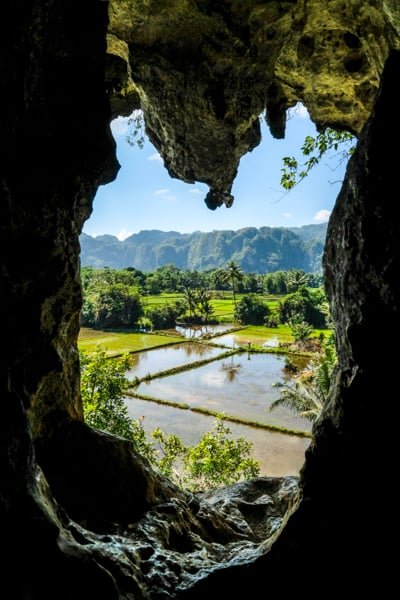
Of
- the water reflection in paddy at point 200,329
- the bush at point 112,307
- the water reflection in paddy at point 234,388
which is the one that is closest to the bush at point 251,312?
the water reflection in paddy at point 200,329

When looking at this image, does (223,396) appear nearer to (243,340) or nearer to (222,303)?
(243,340)

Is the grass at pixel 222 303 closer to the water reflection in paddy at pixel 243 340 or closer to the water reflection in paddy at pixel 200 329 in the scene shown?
the water reflection in paddy at pixel 200 329

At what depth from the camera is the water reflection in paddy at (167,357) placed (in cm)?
4572

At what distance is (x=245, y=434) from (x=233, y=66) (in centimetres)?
2407

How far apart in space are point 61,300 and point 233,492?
284 inches

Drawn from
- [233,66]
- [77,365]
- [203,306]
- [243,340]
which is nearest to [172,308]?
[203,306]

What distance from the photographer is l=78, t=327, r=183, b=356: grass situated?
181 feet

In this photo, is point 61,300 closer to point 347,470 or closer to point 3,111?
point 3,111

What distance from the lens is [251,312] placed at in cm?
7762

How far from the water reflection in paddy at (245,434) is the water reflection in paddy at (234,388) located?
212 centimetres

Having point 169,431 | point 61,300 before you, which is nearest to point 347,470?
point 61,300

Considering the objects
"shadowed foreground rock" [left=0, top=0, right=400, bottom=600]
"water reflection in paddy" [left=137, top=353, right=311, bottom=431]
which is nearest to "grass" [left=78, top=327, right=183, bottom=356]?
"water reflection in paddy" [left=137, top=353, right=311, bottom=431]

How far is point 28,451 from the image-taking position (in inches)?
169

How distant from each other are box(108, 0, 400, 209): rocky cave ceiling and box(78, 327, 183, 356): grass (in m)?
42.4
